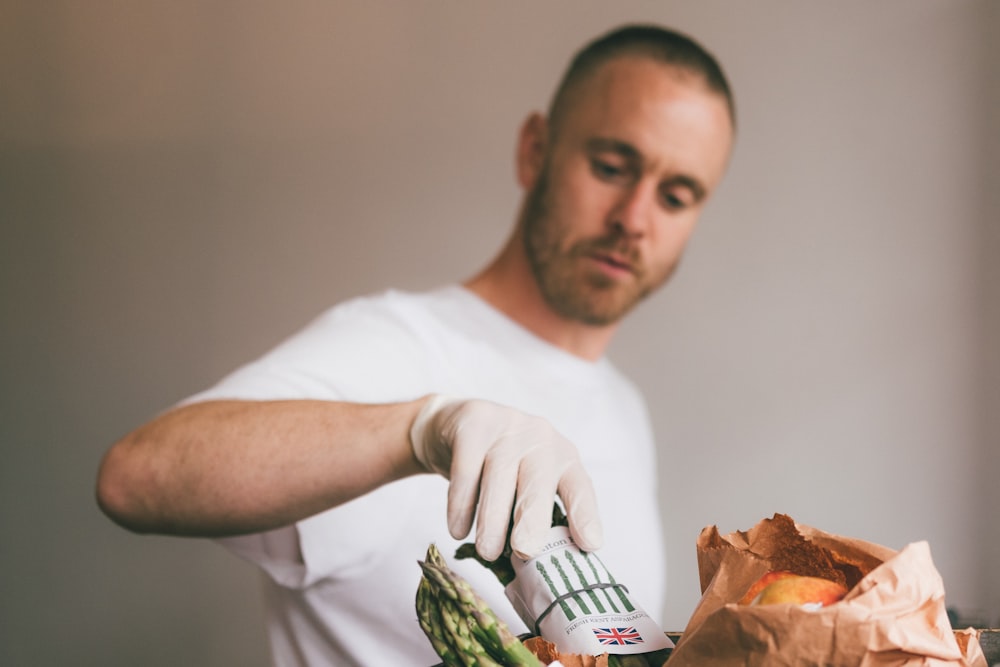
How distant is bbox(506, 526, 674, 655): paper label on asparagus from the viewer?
1.31 ft

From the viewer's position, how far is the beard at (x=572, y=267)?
1324 mm

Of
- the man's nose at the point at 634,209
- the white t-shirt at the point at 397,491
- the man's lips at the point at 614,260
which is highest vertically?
the man's nose at the point at 634,209

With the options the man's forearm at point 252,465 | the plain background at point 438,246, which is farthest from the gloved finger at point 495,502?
the plain background at point 438,246

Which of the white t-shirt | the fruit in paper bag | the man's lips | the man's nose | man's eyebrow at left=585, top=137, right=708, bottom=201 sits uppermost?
man's eyebrow at left=585, top=137, right=708, bottom=201

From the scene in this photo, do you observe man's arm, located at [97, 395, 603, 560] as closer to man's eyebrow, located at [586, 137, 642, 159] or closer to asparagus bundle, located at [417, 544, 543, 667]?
asparagus bundle, located at [417, 544, 543, 667]

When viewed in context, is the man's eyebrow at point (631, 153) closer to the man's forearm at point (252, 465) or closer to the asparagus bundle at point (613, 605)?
the man's forearm at point (252, 465)

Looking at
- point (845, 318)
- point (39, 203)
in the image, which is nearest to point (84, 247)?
point (39, 203)

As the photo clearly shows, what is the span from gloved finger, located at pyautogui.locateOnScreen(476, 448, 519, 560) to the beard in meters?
0.72

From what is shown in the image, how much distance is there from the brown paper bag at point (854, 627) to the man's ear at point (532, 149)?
44.9 inches

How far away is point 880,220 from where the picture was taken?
1763 mm

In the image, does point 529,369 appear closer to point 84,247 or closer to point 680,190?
point 680,190

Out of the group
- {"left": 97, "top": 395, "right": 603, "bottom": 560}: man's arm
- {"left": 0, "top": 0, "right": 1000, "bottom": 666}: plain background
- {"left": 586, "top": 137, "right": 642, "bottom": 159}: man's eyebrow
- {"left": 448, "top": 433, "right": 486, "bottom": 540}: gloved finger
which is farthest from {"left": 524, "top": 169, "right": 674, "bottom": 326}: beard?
{"left": 448, "top": 433, "right": 486, "bottom": 540}: gloved finger

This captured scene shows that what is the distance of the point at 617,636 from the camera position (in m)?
0.40

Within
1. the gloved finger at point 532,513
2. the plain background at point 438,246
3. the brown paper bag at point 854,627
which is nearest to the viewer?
the brown paper bag at point 854,627
